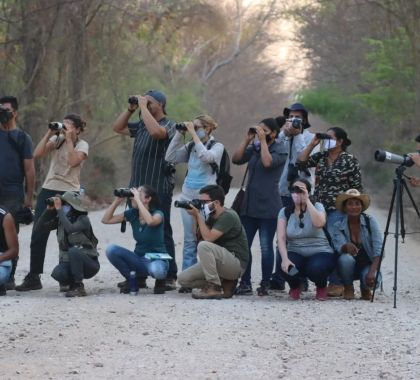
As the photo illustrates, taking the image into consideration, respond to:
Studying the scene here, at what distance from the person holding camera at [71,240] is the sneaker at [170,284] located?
0.77 m

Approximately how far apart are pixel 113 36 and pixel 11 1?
5110mm

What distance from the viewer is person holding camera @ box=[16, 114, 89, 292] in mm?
11422

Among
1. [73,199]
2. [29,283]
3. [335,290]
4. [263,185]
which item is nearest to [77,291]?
[29,283]

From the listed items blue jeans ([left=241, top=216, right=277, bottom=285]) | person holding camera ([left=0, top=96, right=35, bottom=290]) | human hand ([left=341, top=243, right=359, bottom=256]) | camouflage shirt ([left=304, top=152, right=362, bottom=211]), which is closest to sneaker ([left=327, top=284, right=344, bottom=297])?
human hand ([left=341, top=243, right=359, bottom=256])

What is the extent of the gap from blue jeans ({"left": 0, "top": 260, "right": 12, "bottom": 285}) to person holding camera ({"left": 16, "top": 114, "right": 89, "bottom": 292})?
0.37 m

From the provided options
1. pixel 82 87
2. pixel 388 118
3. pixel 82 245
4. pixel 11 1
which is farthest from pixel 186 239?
pixel 388 118

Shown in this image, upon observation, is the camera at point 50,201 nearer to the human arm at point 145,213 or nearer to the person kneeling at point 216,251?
the human arm at point 145,213

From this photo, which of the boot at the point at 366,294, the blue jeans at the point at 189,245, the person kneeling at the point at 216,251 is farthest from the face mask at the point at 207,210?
the boot at the point at 366,294

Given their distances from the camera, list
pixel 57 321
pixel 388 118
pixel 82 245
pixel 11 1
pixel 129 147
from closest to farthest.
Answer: pixel 57 321, pixel 82 245, pixel 11 1, pixel 388 118, pixel 129 147

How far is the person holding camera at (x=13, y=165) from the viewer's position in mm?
11445

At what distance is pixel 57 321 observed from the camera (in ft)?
30.5

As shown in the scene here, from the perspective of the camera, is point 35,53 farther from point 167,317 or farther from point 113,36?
point 167,317

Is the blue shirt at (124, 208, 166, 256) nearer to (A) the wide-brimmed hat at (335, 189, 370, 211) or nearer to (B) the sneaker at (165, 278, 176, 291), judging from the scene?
(B) the sneaker at (165, 278, 176, 291)

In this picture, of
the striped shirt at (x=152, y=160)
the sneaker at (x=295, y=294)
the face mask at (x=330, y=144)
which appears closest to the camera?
the sneaker at (x=295, y=294)
